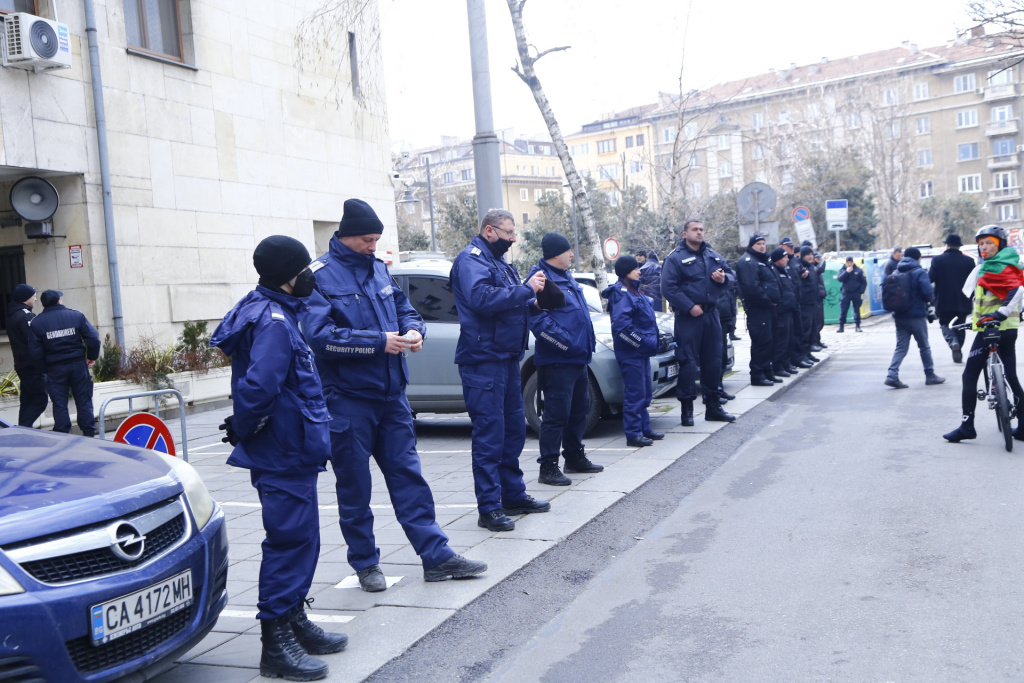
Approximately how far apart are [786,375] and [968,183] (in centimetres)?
7000

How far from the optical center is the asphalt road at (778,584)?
13.2ft

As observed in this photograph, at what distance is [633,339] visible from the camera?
8930 mm

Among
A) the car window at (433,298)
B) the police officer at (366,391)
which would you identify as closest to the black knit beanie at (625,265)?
the car window at (433,298)

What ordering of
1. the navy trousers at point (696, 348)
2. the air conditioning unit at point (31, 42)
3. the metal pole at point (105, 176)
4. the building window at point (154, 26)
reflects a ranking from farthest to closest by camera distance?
the building window at point (154, 26) < the metal pole at point (105, 176) < the air conditioning unit at point (31, 42) < the navy trousers at point (696, 348)

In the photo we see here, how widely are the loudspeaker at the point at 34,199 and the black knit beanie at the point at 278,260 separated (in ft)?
37.6

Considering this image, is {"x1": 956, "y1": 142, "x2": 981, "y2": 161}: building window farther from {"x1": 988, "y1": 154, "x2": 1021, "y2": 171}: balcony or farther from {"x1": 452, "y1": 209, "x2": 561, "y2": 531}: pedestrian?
{"x1": 452, "y1": 209, "x2": 561, "y2": 531}: pedestrian

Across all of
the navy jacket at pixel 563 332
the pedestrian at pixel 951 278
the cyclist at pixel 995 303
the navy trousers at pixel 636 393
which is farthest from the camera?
the pedestrian at pixel 951 278

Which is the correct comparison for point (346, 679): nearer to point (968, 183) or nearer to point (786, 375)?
point (786, 375)

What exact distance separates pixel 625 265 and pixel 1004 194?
250 feet

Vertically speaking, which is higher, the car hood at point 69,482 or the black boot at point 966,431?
the car hood at point 69,482

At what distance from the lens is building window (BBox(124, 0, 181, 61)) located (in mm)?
15609

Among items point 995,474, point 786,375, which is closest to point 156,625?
point 995,474

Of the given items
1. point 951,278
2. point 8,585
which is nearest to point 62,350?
point 8,585

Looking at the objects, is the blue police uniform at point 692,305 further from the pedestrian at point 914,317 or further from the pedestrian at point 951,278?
the pedestrian at point 951,278
